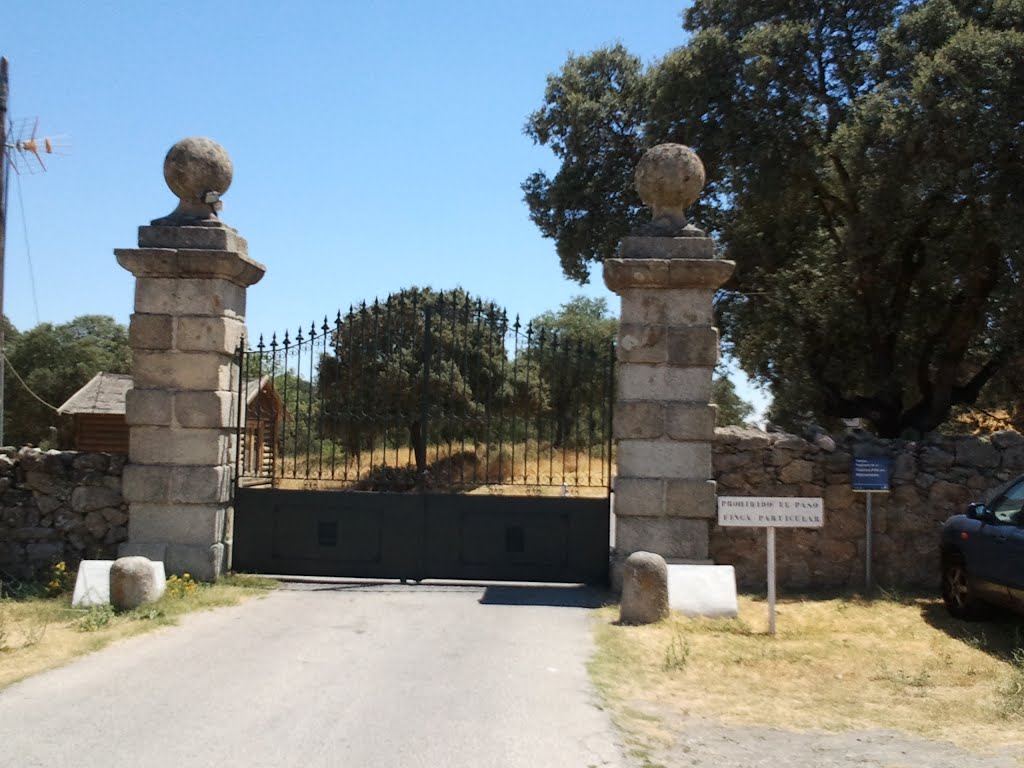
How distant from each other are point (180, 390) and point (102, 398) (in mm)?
16736

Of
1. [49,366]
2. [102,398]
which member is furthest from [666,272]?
[49,366]

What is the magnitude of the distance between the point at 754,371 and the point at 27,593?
44.2ft

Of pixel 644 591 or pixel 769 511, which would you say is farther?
pixel 769 511

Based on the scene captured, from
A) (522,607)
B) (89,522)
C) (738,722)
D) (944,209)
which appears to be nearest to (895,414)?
(944,209)

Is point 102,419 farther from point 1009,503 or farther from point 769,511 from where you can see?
point 1009,503

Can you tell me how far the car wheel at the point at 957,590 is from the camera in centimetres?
852

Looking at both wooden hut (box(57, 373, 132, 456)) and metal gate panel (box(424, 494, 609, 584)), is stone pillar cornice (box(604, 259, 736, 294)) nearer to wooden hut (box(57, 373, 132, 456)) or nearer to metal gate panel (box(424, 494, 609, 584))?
metal gate panel (box(424, 494, 609, 584))

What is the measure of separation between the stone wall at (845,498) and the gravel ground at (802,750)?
14.1 feet

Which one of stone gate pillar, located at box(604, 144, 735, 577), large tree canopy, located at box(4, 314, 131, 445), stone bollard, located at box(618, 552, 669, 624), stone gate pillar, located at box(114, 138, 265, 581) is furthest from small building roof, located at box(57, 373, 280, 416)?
stone bollard, located at box(618, 552, 669, 624)

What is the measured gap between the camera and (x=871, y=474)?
9.62 metres

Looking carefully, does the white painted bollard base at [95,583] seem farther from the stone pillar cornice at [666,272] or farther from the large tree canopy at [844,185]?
the large tree canopy at [844,185]

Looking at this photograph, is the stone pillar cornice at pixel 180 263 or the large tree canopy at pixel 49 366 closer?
the stone pillar cornice at pixel 180 263

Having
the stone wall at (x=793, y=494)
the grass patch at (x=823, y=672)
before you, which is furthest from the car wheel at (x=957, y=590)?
the stone wall at (x=793, y=494)

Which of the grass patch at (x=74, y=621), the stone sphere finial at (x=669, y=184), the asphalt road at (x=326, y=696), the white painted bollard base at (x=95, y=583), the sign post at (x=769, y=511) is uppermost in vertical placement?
the stone sphere finial at (x=669, y=184)
